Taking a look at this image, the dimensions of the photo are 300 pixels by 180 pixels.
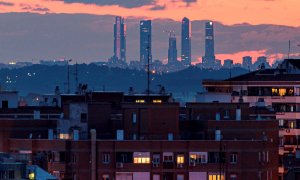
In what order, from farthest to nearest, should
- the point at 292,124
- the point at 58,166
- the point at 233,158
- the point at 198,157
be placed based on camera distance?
the point at 292,124 → the point at 233,158 → the point at 198,157 → the point at 58,166

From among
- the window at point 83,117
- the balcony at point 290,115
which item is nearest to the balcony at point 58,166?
the window at point 83,117

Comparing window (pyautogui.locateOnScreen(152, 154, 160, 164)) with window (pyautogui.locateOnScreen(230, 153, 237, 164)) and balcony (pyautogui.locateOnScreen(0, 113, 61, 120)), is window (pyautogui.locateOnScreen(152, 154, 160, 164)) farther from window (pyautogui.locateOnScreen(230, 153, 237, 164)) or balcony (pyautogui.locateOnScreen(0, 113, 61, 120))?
balcony (pyautogui.locateOnScreen(0, 113, 61, 120))

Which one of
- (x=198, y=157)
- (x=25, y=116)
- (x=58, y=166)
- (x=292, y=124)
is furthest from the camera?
(x=292, y=124)

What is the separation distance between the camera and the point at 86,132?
325 feet

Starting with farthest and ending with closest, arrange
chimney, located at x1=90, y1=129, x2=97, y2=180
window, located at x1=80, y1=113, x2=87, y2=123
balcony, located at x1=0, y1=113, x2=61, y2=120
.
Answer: balcony, located at x1=0, y1=113, x2=61, y2=120 → window, located at x1=80, y1=113, x2=87, y2=123 → chimney, located at x1=90, y1=129, x2=97, y2=180

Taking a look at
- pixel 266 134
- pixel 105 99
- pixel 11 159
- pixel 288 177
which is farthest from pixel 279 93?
pixel 11 159

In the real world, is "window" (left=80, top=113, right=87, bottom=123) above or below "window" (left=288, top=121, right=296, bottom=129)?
above

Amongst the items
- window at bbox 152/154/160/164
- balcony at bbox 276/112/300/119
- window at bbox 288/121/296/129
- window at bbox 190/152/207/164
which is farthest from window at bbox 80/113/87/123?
balcony at bbox 276/112/300/119

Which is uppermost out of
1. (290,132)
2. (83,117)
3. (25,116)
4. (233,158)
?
(83,117)

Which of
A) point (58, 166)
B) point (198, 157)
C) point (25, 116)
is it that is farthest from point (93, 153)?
point (25, 116)

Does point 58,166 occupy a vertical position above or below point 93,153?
below

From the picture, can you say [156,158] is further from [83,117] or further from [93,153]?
[83,117]

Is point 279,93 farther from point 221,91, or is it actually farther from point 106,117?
point 106,117

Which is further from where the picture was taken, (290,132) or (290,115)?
(290,115)
